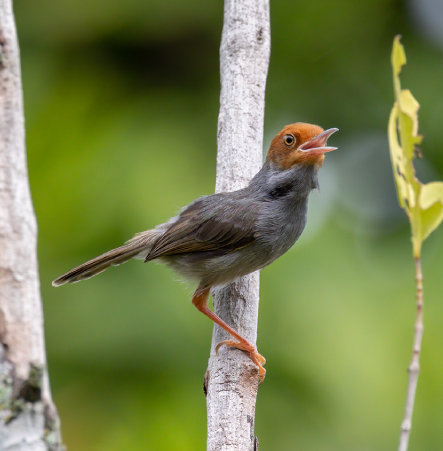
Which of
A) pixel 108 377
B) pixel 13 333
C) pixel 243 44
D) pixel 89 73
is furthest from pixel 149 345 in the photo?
pixel 13 333

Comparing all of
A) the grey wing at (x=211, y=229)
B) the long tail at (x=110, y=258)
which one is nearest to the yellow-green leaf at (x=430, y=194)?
the grey wing at (x=211, y=229)

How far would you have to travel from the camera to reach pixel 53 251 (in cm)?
540

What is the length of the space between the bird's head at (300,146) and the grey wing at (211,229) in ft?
1.30

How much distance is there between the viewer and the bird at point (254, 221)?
A: 333 cm

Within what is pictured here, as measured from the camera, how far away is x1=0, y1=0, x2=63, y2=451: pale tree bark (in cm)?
120

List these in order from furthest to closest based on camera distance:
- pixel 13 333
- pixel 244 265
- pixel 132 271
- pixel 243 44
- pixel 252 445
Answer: pixel 132 271 < pixel 243 44 < pixel 244 265 < pixel 252 445 < pixel 13 333

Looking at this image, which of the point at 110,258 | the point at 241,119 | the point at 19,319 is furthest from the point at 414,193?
the point at 110,258

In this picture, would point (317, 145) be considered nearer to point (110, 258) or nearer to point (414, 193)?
point (110, 258)

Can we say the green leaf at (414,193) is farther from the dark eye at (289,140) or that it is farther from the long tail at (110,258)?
the long tail at (110,258)

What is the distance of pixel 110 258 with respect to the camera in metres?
3.76

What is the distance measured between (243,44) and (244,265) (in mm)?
1563

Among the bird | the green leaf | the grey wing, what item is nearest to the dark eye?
the bird

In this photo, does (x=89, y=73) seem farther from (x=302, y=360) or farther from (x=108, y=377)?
(x=302, y=360)

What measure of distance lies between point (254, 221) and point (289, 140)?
0.59 meters
